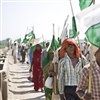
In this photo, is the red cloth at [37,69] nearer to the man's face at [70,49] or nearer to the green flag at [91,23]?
the man's face at [70,49]

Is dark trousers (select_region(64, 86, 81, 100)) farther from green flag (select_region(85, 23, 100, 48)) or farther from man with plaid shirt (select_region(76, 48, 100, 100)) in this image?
green flag (select_region(85, 23, 100, 48))

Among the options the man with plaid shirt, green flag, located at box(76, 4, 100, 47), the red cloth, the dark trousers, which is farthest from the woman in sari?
green flag, located at box(76, 4, 100, 47)

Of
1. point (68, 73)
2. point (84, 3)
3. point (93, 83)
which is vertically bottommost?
point (93, 83)

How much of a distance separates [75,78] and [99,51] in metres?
1.78

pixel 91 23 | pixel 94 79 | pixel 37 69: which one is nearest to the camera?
pixel 91 23

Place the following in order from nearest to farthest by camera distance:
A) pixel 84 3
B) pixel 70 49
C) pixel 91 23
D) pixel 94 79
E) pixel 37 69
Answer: pixel 91 23
pixel 94 79
pixel 84 3
pixel 70 49
pixel 37 69

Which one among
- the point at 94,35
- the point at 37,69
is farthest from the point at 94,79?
the point at 37,69

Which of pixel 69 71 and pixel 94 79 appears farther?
pixel 69 71

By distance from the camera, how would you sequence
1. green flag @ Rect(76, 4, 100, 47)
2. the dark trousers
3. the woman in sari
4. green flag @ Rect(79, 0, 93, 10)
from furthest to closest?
1. the woman in sari
2. the dark trousers
3. green flag @ Rect(79, 0, 93, 10)
4. green flag @ Rect(76, 4, 100, 47)

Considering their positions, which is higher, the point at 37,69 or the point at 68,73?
the point at 37,69

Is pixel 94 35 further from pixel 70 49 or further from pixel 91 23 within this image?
pixel 70 49

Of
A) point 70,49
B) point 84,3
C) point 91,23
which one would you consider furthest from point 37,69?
point 91,23

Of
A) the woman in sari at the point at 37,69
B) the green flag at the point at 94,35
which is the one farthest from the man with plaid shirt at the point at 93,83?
the woman in sari at the point at 37,69

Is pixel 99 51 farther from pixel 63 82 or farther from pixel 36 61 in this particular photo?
pixel 36 61
